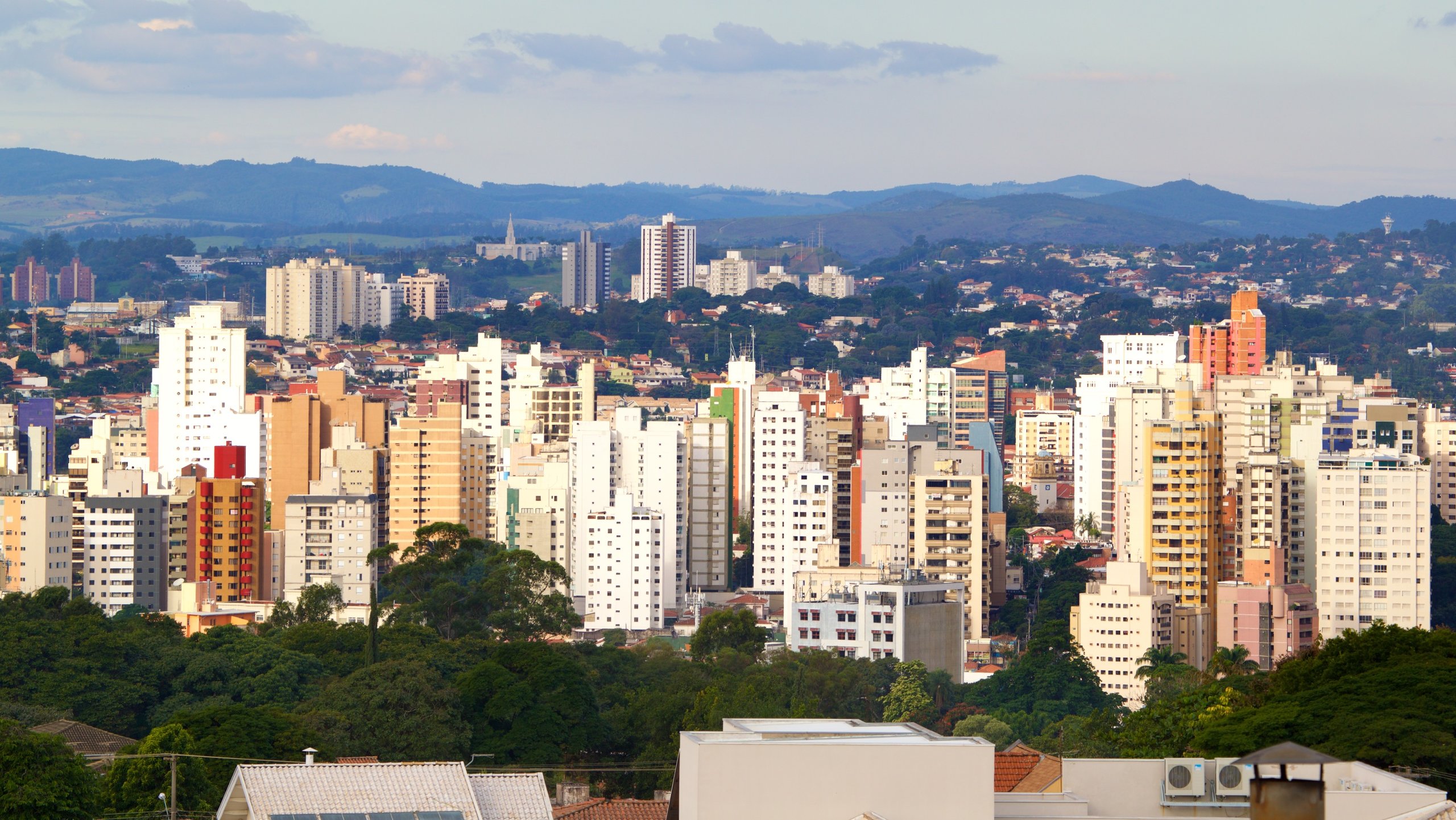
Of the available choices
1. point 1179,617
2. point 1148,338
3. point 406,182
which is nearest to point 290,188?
point 406,182

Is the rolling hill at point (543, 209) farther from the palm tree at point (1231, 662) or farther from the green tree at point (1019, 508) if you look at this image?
the palm tree at point (1231, 662)

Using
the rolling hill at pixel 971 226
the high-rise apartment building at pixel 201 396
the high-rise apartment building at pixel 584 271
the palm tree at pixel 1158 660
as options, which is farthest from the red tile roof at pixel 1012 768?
the rolling hill at pixel 971 226

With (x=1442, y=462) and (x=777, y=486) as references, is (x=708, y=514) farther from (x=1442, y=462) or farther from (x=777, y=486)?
(x=1442, y=462)

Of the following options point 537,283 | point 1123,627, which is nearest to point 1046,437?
point 1123,627

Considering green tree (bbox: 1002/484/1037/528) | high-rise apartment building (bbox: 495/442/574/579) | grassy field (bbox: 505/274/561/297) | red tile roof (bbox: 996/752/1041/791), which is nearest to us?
red tile roof (bbox: 996/752/1041/791)

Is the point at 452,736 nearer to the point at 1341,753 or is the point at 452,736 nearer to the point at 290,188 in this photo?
the point at 1341,753

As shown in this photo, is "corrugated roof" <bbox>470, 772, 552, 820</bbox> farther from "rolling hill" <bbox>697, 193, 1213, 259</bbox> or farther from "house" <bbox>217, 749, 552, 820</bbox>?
"rolling hill" <bbox>697, 193, 1213, 259</bbox>

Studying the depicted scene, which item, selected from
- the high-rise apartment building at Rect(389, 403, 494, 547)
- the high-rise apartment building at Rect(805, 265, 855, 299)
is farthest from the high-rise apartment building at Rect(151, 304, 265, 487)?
the high-rise apartment building at Rect(805, 265, 855, 299)
